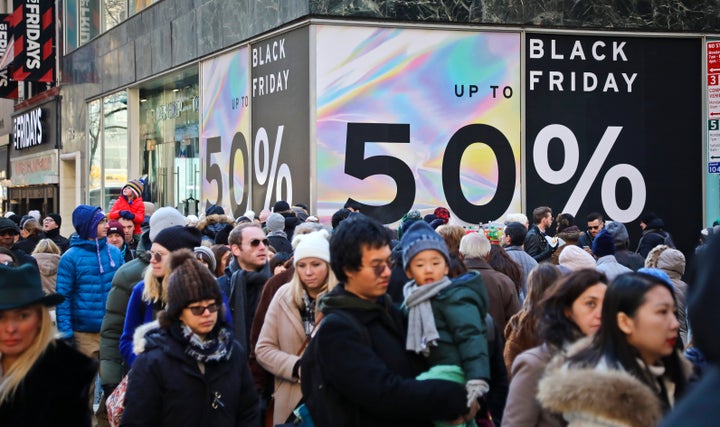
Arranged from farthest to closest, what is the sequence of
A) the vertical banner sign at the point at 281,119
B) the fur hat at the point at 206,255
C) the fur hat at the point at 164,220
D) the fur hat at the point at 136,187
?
the vertical banner sign at the point at 281,119
the fur hat at the point at 136,187
the fur hat at the point at 164,220
the fur hat at the point at 206,255

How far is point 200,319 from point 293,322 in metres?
1.49

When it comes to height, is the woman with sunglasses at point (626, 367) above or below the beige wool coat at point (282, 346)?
above

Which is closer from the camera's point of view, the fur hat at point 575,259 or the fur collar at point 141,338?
the fur collar at point 141,338

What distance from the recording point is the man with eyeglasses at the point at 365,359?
4.34 m

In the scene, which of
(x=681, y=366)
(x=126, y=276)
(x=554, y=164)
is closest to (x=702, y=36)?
(x=554, y=164)

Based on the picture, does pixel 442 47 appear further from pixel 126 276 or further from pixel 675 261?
pixel 126 276

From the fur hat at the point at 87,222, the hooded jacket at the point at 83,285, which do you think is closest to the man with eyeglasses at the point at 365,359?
the hooded jacket at the point at 83,285

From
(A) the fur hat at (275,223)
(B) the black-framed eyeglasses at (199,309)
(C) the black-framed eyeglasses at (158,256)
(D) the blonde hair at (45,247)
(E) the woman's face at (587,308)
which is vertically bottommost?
(D) the blonde hair at (45,247)

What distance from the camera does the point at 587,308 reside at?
16.0 ft

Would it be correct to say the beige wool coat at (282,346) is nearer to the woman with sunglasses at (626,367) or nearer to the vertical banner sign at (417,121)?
the woman with sunglasses at (626,367)

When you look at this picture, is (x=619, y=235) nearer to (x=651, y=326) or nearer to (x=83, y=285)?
(x=83, y=285)

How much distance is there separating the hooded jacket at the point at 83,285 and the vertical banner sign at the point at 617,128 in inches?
401

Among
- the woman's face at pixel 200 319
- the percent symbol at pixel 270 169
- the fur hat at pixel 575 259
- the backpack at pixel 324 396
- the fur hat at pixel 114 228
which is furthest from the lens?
the percent symbol at pixel 270 169

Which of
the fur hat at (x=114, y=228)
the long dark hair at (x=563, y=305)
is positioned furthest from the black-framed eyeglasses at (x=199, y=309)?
the fur hat at (x=114, y=228)
